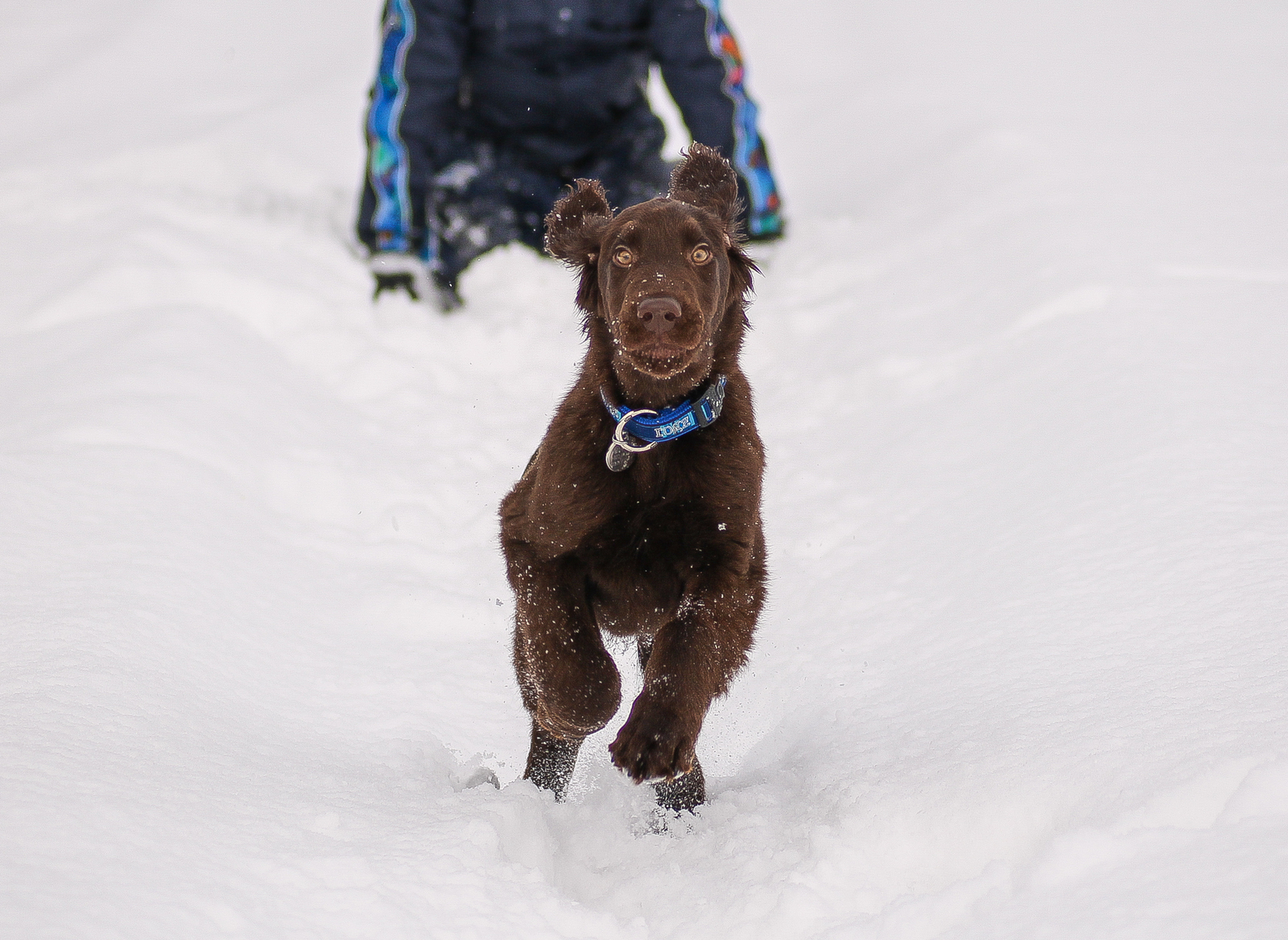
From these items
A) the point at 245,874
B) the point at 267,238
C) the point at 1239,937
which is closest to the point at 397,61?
the point at 267,238

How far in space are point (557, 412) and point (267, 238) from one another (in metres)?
3.78

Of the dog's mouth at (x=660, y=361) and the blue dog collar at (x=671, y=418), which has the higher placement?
the dog's mouth at (x=660, y=361)

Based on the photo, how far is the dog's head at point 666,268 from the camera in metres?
2.27

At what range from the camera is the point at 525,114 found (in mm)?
6297

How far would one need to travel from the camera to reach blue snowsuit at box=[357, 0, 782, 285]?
5.94 metres

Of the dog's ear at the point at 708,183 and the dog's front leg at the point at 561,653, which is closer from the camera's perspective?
the dog's front leg at the point at 561,653

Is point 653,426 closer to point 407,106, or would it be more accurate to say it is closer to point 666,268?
point 666,268

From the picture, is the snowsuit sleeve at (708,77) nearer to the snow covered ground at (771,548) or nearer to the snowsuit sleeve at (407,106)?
the snow covered ground at (771,548)

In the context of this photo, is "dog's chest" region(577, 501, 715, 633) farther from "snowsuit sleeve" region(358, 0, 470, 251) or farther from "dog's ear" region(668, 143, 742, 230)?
"snowsuit sleeve" region(358, 0, 470, 251)

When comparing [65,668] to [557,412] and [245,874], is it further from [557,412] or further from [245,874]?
[557,412]

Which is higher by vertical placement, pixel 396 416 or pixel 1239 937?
pixel 1239 937

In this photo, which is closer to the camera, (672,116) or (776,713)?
(776,713)

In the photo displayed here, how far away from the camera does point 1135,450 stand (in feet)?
10.7

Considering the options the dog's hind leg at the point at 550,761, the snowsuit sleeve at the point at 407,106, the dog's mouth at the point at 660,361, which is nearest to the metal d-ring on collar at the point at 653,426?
the dog's mouth at the point at 660,361
